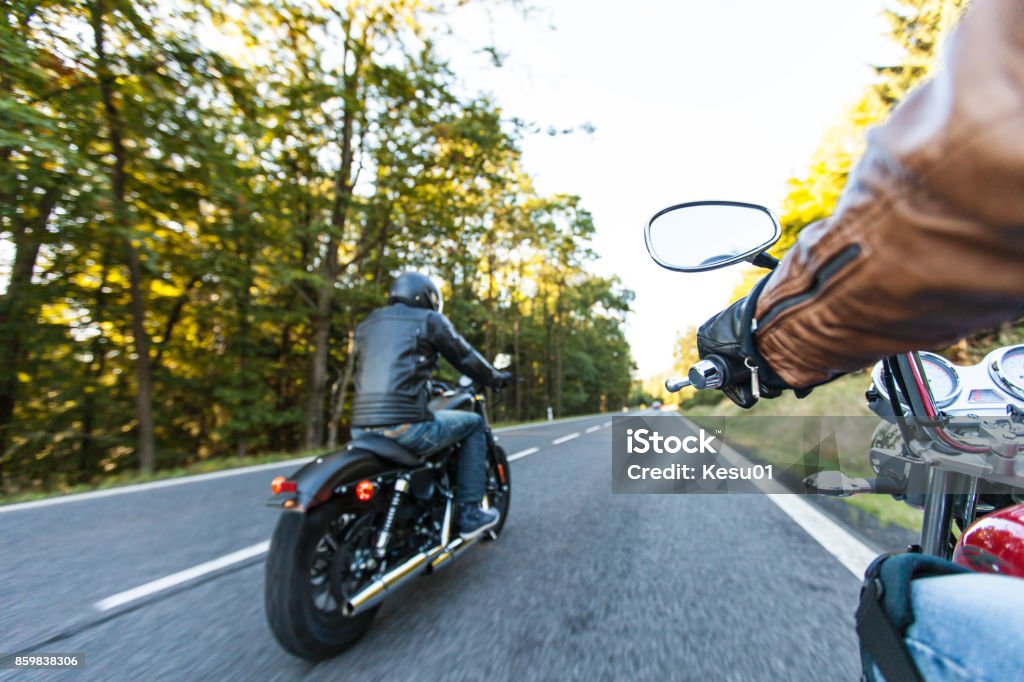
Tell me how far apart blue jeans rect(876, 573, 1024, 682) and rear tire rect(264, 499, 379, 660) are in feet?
6.00

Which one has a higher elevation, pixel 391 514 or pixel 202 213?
pixel 202 213

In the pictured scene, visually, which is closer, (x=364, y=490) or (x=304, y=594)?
(x=304, y=594)

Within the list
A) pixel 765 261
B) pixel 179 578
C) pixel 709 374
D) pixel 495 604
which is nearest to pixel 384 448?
pixel 495 604

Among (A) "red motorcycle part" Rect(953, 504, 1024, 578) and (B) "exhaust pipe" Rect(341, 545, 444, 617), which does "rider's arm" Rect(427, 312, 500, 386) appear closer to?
(B) "exhaust pipe" Rect(341, 545, 444, 617)

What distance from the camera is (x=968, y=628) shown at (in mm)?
555

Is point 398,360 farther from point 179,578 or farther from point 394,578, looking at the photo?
point 179,578

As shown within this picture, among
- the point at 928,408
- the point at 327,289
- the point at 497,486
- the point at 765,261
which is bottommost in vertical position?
the point at 497,486

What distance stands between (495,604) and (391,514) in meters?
0.67

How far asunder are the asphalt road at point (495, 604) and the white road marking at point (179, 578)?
3cm

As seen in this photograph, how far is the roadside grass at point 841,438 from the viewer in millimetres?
1482

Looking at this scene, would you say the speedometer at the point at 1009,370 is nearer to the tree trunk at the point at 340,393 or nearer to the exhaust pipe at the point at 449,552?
the exhaust pipe at the point at 449,552

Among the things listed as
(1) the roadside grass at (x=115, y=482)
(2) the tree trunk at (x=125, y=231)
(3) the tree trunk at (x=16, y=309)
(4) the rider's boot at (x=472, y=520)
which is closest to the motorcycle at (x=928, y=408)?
(4) the rider's boot at (x=472, y=520)

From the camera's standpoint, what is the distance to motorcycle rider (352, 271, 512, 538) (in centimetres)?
249
